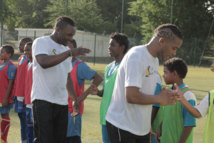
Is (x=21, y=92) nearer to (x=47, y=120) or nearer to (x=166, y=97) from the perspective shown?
(x=47, y=120)

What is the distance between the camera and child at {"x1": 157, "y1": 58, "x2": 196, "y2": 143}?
3.73 m

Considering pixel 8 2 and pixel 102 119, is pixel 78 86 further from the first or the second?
pixel 8 2

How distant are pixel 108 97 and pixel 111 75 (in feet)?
1.01

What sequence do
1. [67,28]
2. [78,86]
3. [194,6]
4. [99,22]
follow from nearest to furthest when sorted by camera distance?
[67,28] < [78,86] < [194,6] < [99,22]

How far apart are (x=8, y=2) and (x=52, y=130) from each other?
32.0m

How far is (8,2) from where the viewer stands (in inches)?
1320

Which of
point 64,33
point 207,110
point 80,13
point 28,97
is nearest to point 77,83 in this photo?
point 28,97

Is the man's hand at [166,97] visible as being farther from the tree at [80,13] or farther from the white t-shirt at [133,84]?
the tree at [80,13]

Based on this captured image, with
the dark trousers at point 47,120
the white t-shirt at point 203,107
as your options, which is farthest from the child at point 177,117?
the dark trousers at point 47,120

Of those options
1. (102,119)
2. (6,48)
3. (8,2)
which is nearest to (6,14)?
(8,2)

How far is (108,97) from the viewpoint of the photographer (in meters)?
4.50

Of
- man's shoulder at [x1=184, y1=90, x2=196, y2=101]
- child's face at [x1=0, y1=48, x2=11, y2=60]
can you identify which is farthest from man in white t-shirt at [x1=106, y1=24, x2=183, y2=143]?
child's face at [x1=0, y1=48, x2=11, y2=60]

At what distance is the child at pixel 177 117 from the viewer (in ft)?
12.2

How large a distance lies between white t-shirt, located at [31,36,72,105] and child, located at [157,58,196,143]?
4.23 ft
